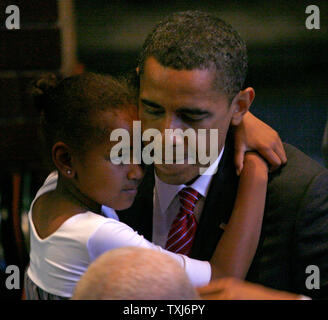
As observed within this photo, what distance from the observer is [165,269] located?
75cm

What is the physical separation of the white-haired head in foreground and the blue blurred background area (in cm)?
240

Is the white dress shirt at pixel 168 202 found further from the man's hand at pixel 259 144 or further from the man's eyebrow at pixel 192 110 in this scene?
the man's eyebrow at pixel 192 110

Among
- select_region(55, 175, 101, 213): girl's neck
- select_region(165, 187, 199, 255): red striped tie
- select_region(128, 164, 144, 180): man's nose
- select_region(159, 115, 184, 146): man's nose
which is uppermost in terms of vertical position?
select_region(159, 115, 184, 146): man's nose

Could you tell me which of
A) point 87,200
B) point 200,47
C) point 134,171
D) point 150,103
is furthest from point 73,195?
point 200,47

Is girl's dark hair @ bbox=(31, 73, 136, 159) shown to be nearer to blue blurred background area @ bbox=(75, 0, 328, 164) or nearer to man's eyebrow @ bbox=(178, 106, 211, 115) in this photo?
man's eyebrow @ bbox=(178, 106, 211, 115)

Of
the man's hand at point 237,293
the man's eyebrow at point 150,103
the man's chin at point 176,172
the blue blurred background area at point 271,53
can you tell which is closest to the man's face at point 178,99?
the man's eyebrow at point 150,103

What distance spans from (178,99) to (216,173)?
0.30 metres

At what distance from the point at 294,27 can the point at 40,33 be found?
4.54 metres

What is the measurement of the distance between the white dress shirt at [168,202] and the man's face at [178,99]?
19 cm

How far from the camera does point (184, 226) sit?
4.35ft

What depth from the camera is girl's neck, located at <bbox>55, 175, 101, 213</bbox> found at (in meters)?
1.21

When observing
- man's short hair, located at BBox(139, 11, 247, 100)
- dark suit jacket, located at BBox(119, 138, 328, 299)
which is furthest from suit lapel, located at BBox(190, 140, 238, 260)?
man's short hair, located at BBox(139, 11, 247, 100)

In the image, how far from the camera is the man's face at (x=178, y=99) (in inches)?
44.7
